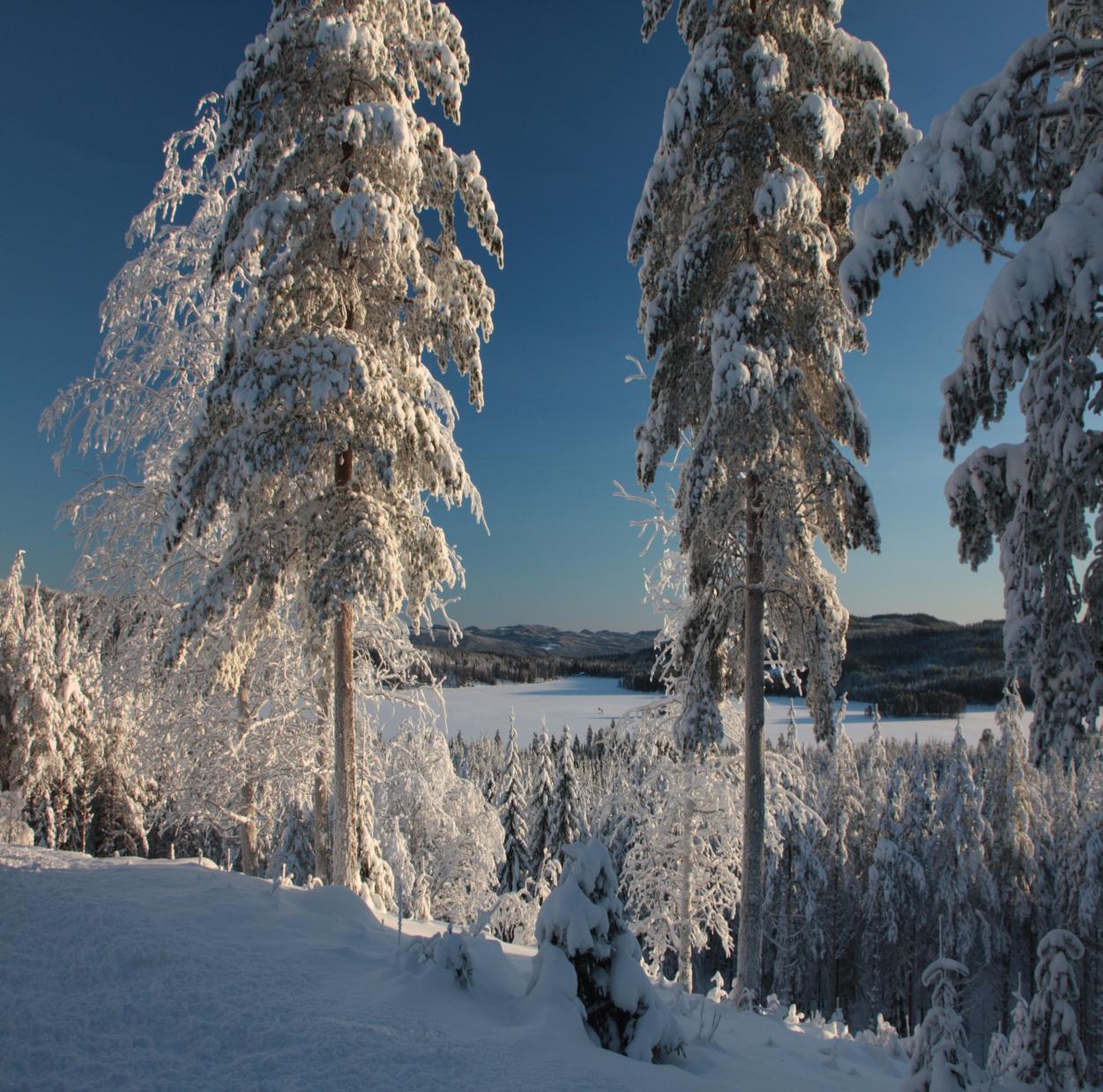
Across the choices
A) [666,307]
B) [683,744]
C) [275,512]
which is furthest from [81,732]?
[666,307]

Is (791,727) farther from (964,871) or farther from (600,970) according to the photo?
(964,871)

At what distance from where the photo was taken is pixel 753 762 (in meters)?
9.77

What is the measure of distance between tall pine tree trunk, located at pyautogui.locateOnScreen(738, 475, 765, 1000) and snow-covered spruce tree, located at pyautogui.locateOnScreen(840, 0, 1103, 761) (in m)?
4.68

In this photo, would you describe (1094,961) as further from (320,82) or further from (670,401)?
(320,82)

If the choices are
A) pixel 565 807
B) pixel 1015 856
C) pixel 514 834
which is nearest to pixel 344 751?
pixel 565 807

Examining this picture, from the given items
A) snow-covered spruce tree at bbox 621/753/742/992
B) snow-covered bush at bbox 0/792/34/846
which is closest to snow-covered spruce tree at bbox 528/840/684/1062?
snow-covered spruce tree at bbox 621/753/742/992

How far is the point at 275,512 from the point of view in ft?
29.7

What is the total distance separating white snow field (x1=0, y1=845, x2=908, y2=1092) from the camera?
3520mm

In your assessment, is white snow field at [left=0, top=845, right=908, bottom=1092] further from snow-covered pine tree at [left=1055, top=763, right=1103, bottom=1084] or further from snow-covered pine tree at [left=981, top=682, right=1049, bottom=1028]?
snow-covered pine tree at [left=981, top=682, right=1049, bottom=1028]

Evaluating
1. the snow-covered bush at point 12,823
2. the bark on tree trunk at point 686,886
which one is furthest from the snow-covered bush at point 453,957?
the bark on tree trunk at point 686,886

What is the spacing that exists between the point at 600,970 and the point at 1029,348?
5.02 meters

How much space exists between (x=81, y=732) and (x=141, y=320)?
21856 millimetres

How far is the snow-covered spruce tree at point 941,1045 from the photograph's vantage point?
4430 millimetres

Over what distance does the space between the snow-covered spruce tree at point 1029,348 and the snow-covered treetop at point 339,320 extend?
18.0 ft
